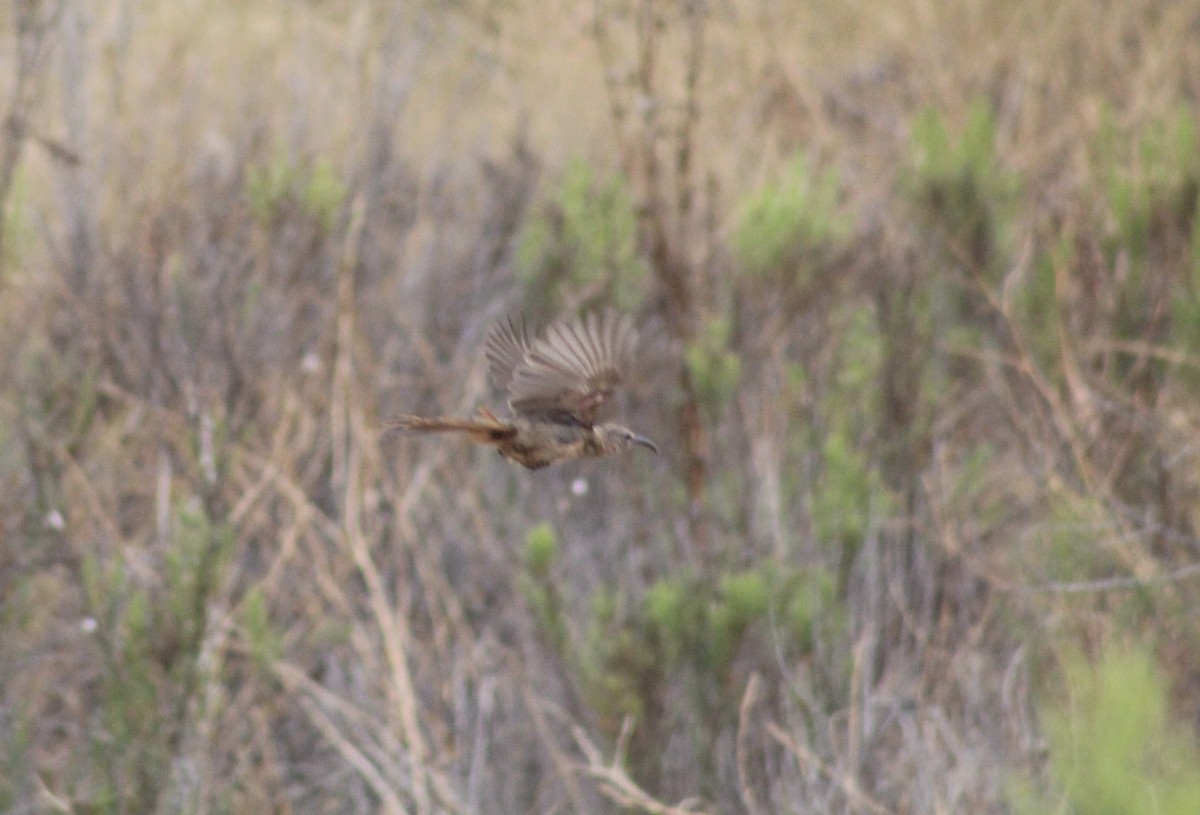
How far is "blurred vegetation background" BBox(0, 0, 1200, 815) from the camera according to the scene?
3.42 meters

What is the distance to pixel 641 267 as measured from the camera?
4367 millimetres

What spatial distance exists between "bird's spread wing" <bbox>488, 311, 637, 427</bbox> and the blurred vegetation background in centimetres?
71

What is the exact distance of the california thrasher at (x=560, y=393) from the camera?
88.9 inches

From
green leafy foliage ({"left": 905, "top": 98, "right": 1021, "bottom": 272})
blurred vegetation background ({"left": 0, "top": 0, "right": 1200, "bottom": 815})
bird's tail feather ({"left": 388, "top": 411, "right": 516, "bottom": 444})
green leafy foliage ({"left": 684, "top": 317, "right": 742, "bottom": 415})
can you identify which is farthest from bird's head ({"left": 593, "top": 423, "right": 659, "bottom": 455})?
green leafy foliage ({"left": 905, "top": 98, "right": 1021, "bottom": 272})

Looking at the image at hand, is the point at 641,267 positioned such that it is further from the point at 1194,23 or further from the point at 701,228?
the point at 1194,23

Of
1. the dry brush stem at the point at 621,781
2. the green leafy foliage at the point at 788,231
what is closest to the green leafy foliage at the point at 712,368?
the green leafy foliage at the point at 788,231

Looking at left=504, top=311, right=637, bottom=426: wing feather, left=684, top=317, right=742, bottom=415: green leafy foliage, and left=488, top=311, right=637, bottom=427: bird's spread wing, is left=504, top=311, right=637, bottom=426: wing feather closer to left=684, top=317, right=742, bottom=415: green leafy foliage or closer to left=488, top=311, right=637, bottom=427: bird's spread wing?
left=488, top=311, right=637, bottom=427: bird's spread wing

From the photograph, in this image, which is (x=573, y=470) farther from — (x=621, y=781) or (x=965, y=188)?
(x=621, y=781)

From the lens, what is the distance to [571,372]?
2268 millimetres

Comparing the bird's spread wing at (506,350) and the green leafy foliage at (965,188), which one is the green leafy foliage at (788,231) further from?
the bird's spread wing at (506,350)

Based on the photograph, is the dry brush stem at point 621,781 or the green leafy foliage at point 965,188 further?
the green leafy foliage at point 965,188

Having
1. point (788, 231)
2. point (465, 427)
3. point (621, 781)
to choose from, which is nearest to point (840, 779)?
point (621, 781)

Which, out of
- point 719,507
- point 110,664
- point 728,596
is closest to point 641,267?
point 719,507

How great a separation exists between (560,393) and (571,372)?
0.03 m
